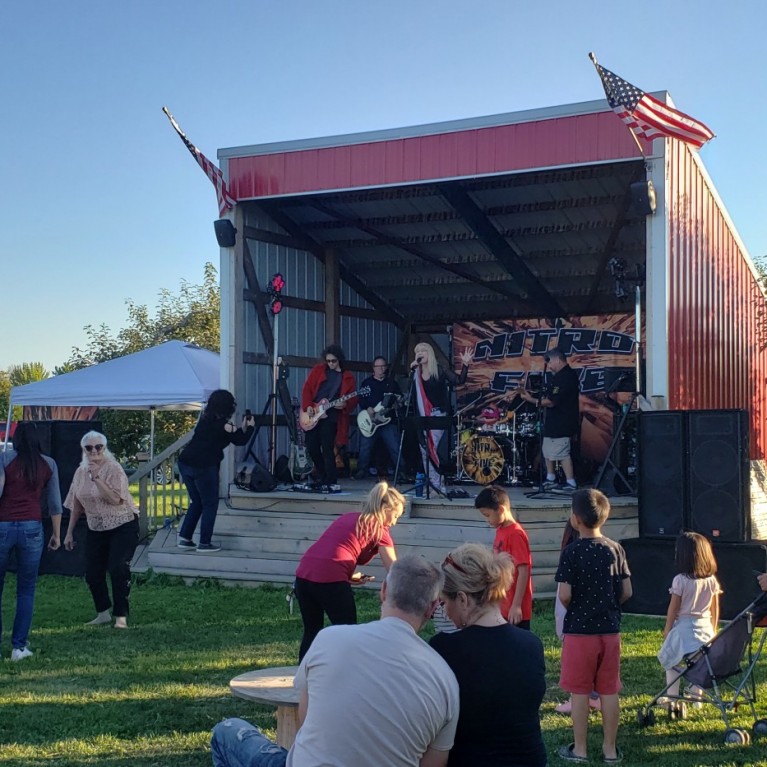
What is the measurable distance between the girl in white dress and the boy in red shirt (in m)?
0.87

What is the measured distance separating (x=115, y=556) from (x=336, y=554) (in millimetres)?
3429

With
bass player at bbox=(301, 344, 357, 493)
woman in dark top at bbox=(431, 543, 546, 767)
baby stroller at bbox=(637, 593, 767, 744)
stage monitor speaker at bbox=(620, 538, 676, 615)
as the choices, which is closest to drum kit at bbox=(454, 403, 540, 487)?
bass player at bbox=(301, 344, 357, 493)

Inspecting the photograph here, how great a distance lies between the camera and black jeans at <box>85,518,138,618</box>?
815cm

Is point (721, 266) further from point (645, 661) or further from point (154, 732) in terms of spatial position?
point (154, 732)

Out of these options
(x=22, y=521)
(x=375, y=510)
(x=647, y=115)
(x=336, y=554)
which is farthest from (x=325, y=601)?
(x=647, y=115)

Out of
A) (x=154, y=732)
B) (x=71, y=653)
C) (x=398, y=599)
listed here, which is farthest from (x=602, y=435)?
(x=398, y=599)

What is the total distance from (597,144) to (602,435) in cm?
447

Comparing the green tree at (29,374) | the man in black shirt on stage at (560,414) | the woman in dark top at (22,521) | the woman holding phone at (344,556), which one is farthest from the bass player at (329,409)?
the green tree at (29,374)

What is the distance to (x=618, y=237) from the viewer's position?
13516mm

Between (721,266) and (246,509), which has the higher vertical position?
(721,266)

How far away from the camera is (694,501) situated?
29.1 feet

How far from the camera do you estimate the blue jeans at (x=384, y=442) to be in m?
12.4

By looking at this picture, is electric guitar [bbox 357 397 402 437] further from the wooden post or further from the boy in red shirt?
the boy in red shirt

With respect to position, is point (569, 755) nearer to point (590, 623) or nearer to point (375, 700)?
point (590, 623)
